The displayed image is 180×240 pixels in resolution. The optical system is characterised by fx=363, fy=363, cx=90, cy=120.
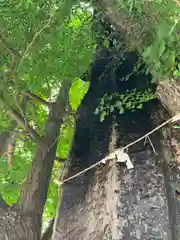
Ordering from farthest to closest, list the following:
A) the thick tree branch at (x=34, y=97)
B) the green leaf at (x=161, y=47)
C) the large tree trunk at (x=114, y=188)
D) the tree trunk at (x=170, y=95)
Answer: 1. the thick tree branch at (x=34, y=97)
2. the tree trunk at (x=170, y=95)
3. the large tree trunk at (x=114, y=188)
4. the green leaf at (x=161, y=47)

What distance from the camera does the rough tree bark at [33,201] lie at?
263cm

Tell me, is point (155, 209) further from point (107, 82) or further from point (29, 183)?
point (107, 82)

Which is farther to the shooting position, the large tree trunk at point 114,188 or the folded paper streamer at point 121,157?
the folded paper streamer at point 121,157

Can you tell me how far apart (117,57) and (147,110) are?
0.72 m

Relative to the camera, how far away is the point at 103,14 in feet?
9.98

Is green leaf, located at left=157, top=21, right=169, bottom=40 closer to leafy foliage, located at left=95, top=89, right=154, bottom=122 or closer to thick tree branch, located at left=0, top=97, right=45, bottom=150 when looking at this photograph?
leafy foliage, located at left=95, top=89, right=154, bottom=122

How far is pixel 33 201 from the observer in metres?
2.85

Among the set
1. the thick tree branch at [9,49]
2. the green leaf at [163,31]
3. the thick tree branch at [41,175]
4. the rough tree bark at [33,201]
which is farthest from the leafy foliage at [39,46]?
the green leaf at [163,31]

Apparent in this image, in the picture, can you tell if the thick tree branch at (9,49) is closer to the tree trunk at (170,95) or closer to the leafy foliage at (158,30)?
the leafy foliage at (158,30)

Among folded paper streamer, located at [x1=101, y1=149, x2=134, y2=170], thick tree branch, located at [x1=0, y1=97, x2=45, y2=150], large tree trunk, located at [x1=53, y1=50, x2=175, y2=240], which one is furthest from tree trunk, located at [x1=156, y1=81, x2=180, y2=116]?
thick tree branch, located at [x1=0, y1=97, x2=45, y2=150]

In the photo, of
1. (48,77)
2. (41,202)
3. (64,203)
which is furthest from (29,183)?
(48,77)

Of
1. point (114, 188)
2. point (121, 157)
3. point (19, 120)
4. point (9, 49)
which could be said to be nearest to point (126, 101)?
point (121, 157)

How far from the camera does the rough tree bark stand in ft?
8.64

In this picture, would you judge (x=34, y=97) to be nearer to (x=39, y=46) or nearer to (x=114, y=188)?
(x=39, y=46)
